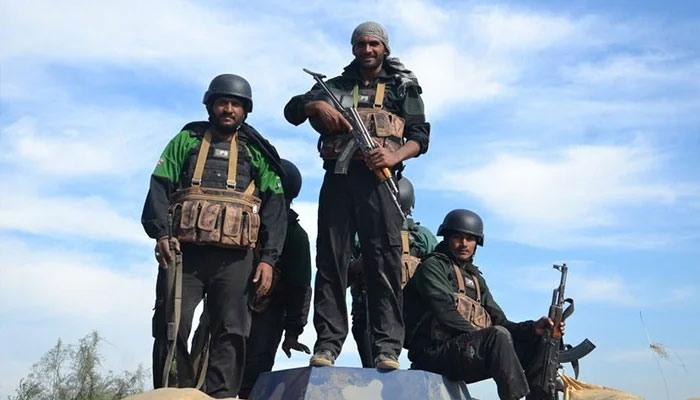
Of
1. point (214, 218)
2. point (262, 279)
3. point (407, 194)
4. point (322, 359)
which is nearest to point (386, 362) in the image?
point (322, 359)

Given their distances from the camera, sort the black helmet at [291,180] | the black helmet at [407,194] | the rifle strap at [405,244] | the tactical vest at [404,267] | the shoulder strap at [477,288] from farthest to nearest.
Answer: the black helmet at [407,194]
the rifle strap at [405,244]
the tactical vest at [404,267]
the black helmet at [291,180]
the shoulder strap at [477,288]

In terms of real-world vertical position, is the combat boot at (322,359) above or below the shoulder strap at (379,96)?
below

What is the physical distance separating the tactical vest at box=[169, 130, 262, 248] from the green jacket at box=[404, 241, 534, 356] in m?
1.38

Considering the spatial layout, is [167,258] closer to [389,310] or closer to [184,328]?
[184,328]

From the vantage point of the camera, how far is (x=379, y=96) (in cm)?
690

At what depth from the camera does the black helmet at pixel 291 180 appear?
8304 mm

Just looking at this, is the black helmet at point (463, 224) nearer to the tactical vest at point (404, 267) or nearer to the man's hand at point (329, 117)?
the tactical vest at point (404, 267)

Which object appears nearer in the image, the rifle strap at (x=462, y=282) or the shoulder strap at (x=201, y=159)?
the shoulder strap at (x=201, y=159)

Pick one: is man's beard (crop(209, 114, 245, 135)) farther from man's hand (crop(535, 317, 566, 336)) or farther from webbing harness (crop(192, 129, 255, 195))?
man's hand (crop(535, 317, 566, 336))

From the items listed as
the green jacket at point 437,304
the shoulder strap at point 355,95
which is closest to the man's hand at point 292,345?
the green jacket at point 437,304

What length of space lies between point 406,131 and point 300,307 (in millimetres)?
1676

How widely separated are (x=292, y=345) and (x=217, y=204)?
145cm

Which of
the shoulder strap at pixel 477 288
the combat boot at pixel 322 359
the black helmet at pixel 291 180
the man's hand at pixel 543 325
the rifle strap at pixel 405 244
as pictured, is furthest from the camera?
the rifle strap at pixel 405 244

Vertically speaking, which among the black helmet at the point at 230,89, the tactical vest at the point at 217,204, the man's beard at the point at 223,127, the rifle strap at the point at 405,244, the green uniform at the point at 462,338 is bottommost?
the green uniform at the point at 462,338
